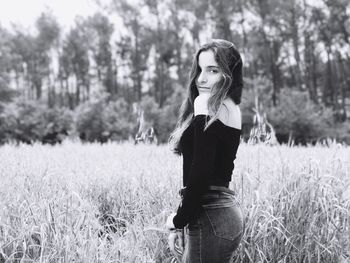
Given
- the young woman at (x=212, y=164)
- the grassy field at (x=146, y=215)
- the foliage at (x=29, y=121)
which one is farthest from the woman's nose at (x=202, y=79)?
the foliage at (x=29, y=121)

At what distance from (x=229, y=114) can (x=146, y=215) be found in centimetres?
196

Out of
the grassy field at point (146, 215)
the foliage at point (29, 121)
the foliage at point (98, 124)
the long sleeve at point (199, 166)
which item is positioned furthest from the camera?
the foliage at point (29, 121)

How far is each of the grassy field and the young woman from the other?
2.68 feet

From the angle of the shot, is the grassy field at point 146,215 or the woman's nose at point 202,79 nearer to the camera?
the woman's nose at point 202,79

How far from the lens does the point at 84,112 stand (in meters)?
17.8

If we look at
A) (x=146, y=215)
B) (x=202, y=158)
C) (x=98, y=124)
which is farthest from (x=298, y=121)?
(x=202, y=158)

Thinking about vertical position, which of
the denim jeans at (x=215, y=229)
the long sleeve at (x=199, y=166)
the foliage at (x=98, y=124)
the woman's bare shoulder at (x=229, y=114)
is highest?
the woman's bare shoulder at (x=229, y=114)

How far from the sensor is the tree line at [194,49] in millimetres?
19209

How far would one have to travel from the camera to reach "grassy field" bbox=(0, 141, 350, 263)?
2826 mm

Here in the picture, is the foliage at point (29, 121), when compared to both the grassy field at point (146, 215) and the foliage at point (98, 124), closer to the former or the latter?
the foliage at point (98, 124)

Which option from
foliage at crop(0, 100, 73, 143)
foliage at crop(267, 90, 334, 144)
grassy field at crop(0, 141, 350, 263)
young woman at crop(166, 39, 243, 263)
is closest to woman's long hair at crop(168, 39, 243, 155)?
young woman at crop(166, 39, 243, 263)

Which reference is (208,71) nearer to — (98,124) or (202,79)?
(202,79)

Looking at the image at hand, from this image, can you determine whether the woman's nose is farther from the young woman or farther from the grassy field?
the grassy field

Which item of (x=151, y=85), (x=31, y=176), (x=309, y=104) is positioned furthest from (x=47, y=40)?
(x=31, y=176)
